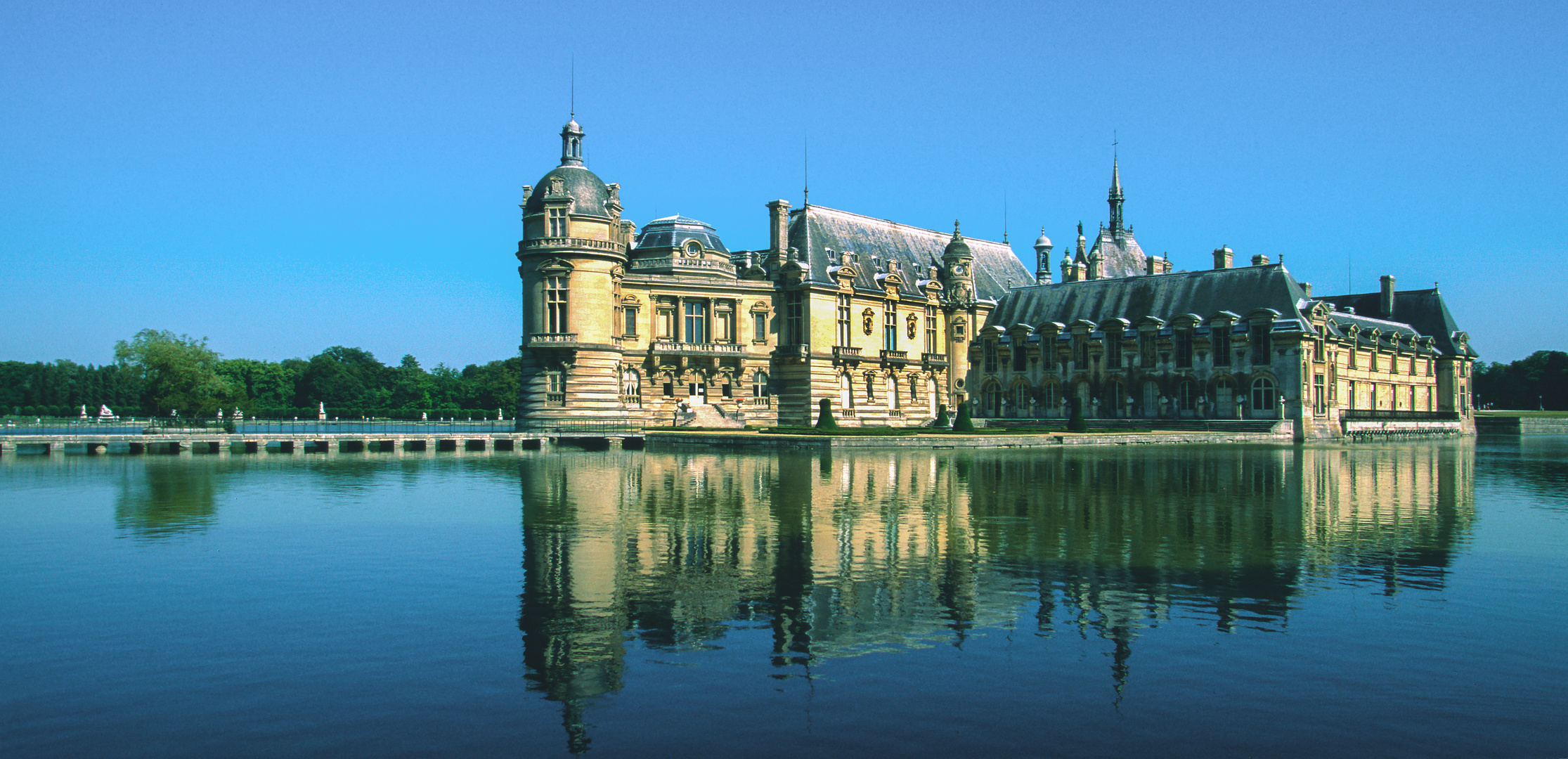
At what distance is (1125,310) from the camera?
77875 millimetres

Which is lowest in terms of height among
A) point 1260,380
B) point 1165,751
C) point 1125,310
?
point 1165,751

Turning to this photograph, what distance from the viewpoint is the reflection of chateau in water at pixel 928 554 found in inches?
548

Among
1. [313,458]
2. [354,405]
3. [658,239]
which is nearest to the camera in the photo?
[313,458]

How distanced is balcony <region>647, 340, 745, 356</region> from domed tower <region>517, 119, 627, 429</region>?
3619 mm

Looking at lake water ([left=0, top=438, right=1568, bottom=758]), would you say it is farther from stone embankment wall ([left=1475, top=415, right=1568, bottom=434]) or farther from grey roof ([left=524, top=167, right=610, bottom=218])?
stone embankment wall ([left=1475, top=415, right=1568, bottom=434])

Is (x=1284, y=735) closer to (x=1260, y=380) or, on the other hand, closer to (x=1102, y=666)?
(x=1102, y=666)

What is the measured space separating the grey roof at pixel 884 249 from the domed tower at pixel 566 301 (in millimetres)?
14477

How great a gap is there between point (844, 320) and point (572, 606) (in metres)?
58.0

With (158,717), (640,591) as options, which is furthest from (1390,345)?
(158,717)

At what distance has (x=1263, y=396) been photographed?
7031 cm

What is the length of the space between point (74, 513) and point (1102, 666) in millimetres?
24442

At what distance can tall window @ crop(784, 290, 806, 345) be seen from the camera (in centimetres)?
6981

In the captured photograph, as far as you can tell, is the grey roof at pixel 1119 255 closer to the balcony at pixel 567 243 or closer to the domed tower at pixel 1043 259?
the domed tower at pixel 1043 259

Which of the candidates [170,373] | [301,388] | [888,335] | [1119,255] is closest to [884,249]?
[888,335]
